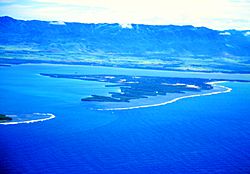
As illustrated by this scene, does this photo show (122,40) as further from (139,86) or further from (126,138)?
(126,138)

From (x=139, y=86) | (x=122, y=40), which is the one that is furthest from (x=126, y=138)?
(x=122, y=40)

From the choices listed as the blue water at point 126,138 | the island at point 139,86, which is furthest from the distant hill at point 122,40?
the blue water at point 126,138

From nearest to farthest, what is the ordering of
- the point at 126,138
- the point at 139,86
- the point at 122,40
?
the point at 126,138
the point at 139,86
the point at 122,40

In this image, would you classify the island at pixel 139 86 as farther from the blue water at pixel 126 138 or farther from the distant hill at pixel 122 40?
the distant hill at pixel 122 40

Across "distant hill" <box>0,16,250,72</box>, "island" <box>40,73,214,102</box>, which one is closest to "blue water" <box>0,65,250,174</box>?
"island" <box>40,73,214,102</box>

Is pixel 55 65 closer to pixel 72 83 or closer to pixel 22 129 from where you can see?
pixel 72 83

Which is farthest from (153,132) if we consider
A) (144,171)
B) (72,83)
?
(72,83)
